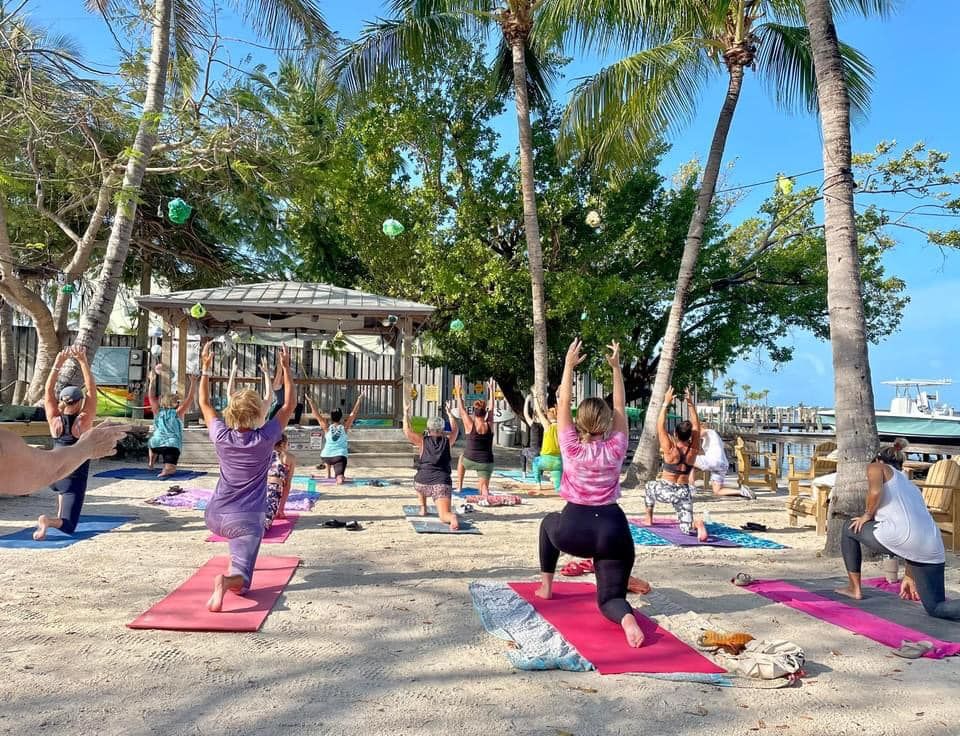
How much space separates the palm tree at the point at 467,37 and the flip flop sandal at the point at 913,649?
9.24 metres

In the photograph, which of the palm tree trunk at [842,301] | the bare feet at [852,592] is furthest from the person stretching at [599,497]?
the palm tree trunk at [842,301]

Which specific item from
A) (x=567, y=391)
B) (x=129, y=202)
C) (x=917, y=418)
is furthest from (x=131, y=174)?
(x=917, y=418)

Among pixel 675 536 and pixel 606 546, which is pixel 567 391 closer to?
pixel 606 546

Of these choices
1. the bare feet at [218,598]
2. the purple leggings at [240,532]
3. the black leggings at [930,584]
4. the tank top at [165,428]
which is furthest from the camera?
the tank top at [165,428]

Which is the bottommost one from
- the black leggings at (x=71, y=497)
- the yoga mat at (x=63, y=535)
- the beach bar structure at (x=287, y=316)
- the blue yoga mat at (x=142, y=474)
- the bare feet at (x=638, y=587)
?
the bare feet at (x=638, y=587)

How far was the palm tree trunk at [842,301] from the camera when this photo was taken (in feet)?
22.9

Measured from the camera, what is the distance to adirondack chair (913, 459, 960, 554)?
7.59 metres

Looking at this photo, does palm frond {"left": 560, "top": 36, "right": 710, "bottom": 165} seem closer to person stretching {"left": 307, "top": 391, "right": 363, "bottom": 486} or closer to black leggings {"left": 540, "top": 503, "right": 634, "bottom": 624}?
person stretching {"left": 307, "top": 391, "right": 363, "bottom": 486}

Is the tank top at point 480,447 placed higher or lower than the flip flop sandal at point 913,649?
higher

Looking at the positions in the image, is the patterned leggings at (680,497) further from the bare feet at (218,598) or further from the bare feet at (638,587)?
the bare feet at (218,598)

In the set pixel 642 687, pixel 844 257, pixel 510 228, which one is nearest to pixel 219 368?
pixel 510 228

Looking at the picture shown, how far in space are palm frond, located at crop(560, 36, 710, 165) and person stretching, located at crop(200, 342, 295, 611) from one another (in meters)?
10.2

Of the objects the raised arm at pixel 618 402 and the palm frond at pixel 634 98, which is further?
the palm frond at pixel 634 98

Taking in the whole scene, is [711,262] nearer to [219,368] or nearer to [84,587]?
[219,368]
